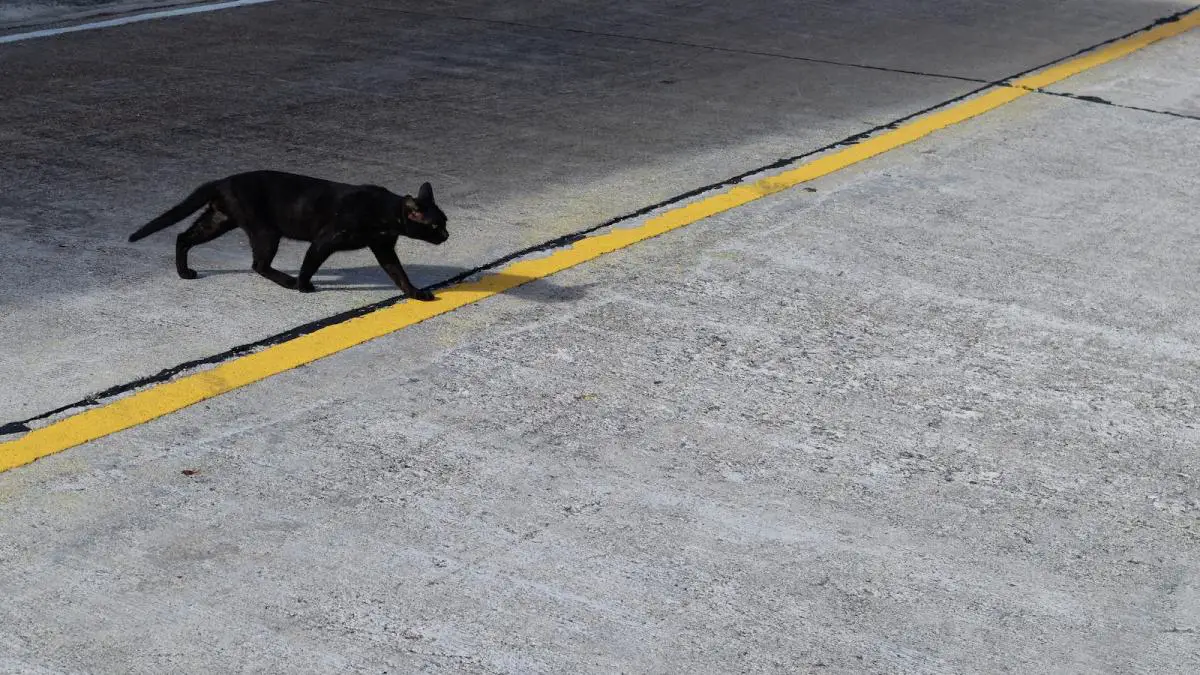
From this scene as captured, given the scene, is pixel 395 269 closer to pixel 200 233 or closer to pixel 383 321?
pixel 383 321

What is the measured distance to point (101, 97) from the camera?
26.3 ft

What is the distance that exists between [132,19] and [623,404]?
23.1 ft

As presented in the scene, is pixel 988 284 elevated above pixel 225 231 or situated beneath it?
situated beneath

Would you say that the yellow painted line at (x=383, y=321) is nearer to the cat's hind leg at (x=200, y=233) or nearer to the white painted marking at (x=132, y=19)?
the cat's hind leg at (x=200, y=233)

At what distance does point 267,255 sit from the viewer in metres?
5.22

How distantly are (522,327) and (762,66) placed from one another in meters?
5.05

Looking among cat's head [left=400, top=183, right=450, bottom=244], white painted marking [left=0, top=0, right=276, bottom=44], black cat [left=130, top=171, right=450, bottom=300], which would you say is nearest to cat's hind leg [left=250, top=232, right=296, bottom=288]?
black cat [left=130, top=171, right=450, bottom=300]

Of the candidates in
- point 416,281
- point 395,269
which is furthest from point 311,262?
point 416,281

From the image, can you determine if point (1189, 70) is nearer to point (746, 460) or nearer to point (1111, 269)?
point (1111, 269)

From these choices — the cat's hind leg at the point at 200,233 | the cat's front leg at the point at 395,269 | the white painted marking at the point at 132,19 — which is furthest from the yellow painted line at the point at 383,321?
the white painted marking at the point at 132,19

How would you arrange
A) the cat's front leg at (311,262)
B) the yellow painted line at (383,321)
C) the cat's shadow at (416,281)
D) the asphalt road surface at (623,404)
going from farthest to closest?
the cat's shadow at (416,281), the cat's front leg at (311,262), the yellow painted line at (383,321), the asphalt road surface at (623,404)

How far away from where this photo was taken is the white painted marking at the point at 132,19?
9641 millimetres

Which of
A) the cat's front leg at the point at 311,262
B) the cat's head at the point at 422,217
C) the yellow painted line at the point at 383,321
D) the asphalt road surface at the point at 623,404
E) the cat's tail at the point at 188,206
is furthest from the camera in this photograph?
the cat's tail at the point at 188,206

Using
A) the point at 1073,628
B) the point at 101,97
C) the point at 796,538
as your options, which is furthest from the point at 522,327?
the point at 101,97
